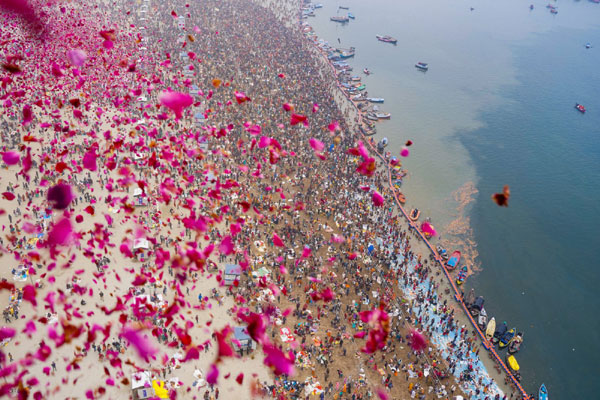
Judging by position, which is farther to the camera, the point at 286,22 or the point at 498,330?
the point at 286,22

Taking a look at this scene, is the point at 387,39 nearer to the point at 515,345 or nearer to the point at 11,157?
the point at 515,345

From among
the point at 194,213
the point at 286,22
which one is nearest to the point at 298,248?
the point at 194,213

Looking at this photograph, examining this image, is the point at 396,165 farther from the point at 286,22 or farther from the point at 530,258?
the point at 286,22

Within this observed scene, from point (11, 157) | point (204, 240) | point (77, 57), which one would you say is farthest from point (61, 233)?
point (77, 57)

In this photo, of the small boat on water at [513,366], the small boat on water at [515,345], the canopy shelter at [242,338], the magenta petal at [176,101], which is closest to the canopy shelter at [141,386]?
the canopy shelter at [242,338]

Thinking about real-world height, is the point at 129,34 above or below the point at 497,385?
above

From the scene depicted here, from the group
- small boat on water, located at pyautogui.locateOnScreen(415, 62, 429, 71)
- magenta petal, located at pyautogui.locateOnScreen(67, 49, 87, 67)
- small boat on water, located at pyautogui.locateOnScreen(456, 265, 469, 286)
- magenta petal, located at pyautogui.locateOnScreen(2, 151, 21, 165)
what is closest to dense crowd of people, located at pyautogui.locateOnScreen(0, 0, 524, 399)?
magenta petal, located at pyautogui.locateOnScreen(2, 151, 21, 165)
